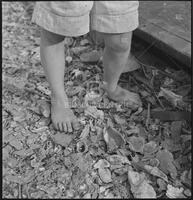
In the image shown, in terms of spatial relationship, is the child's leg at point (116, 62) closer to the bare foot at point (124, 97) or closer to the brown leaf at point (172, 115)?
the bare foot at point (124, 97)

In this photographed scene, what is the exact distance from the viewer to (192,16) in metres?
1.96

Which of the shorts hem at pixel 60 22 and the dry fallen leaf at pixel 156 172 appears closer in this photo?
the shorts hem at pixel 60 22

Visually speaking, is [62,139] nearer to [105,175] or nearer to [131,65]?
[105,175]

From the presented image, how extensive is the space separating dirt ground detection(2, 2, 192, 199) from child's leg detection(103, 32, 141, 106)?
0.18ft

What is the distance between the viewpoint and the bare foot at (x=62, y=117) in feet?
5.05

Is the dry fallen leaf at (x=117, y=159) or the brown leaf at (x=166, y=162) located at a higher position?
the brown leaf at (x=166, y=162)

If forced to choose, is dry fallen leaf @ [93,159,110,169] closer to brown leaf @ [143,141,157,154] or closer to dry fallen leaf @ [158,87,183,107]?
brown leaf @ [143,141,157,154]

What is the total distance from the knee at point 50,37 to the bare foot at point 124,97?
47 centimetres

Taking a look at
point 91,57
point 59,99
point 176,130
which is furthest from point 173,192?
point 91,57

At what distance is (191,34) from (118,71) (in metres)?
0.57

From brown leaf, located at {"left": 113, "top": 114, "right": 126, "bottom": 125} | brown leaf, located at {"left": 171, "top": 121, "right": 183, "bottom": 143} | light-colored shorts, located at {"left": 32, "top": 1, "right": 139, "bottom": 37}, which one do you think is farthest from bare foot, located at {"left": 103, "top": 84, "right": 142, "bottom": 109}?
light-colored shorts, located at {"left": 32, "top": 1, "right": 139, "bottom": 37}

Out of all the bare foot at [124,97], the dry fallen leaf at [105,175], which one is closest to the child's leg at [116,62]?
the bare foot at [124,97]

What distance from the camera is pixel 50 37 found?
1344mm

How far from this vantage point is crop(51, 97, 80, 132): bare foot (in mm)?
1539
